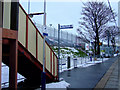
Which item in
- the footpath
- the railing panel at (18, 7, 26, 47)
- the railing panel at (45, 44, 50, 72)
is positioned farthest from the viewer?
the railing panel at (45, 44, 50, 72)

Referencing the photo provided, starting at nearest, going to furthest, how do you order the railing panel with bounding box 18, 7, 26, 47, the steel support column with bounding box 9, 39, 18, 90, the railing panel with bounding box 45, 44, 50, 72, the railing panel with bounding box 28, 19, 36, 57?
the steel support column with bounding box 9, 39, 18, 90
the railing panel with bounding box 18, 7, 26, 47
the railing panel with bounding box 28, 19, 36, 57
the railing panel with bounding box 45, 44, 50, 72

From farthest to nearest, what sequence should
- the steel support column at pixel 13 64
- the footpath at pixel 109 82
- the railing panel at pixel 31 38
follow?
the footpath at pixel 109 82, the railing panel at pixel 31 38, the steel support column at pixel 13 64

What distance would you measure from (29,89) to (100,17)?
71.3 ft

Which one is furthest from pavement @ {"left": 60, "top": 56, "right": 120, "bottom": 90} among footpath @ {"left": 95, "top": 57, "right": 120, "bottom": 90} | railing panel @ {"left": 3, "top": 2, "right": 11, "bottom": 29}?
railing panel @ {"left": 3, "top": 2, "right": 11, "bottom": 29}

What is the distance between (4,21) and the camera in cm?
422

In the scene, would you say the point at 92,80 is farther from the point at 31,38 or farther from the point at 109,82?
the point at 31,38

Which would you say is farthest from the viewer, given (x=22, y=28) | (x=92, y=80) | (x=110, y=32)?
(x=110, y=32)

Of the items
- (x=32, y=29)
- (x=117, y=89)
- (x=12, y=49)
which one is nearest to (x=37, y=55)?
(x=32, y=29)

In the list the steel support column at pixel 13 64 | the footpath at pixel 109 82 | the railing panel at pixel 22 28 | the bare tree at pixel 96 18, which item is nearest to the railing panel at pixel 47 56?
the railing panel at pixel 22 28

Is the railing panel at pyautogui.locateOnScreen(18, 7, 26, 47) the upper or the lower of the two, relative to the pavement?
upper

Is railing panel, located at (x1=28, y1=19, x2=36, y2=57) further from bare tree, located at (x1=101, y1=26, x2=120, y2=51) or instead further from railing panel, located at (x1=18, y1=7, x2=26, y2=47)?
bare tree, located at (x1=101, y1=26, x2=120, y2=51)

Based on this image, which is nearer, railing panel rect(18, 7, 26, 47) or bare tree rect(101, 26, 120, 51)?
railing panel rect(18, 7, 26, 47)

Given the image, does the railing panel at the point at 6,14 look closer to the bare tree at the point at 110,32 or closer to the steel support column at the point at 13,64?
the steel support column at the point at 13,64

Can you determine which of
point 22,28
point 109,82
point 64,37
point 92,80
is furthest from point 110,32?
point 22,28
